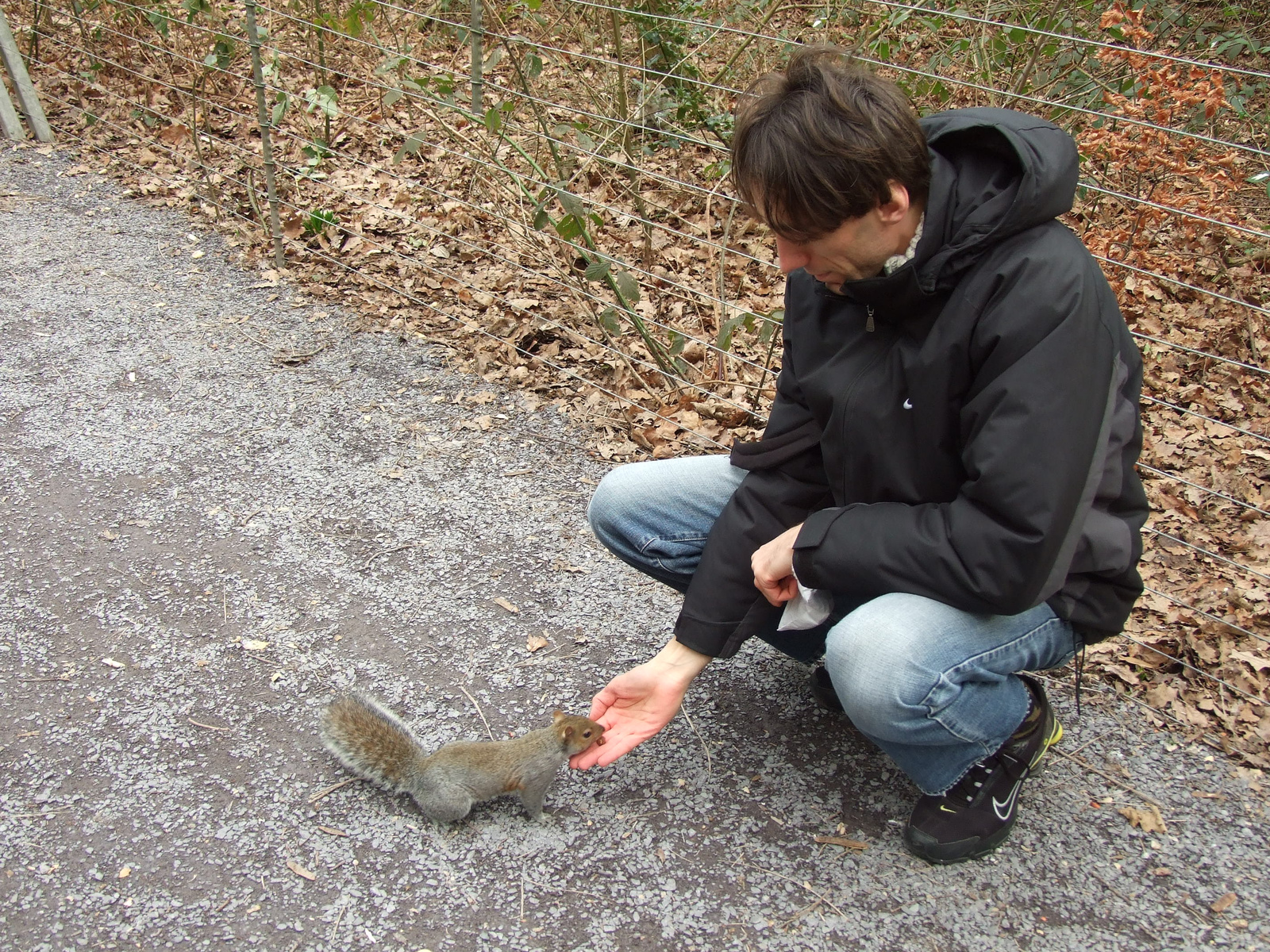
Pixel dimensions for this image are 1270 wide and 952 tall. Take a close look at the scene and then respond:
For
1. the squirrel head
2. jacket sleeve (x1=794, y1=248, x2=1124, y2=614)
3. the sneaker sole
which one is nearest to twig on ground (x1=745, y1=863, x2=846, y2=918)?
the sneaker sole

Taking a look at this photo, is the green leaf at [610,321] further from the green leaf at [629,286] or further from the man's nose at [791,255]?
the man's nose at [791,255]

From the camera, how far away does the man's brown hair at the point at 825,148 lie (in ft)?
5.64

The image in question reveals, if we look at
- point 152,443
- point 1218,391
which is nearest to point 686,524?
point 152,443

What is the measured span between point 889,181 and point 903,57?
584 centimetres

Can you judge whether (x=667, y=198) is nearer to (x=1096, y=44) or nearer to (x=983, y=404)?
(x=1096, y=44)

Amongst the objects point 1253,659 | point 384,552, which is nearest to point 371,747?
point 384,552

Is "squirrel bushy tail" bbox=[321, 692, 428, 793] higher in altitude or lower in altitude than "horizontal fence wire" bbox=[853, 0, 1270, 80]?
lower

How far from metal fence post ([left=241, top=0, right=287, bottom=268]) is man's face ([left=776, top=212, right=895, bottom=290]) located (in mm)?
3812

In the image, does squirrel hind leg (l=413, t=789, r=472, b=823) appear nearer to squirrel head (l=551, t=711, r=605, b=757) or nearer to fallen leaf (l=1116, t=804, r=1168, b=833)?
squirrel head (l=551, t=711, r=605, b=757)

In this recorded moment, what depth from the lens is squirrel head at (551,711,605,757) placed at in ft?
7.36

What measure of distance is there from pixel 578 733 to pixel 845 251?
1.26 meters

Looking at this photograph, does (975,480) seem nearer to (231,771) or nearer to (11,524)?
(231,771)

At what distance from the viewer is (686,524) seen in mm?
2408

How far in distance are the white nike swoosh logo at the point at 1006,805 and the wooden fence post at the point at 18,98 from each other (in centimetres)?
728
